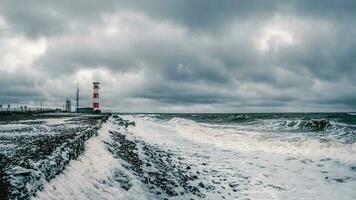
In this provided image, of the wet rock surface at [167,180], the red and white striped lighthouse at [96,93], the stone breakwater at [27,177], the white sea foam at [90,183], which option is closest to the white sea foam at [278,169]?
the wet rock surface at [167,180]

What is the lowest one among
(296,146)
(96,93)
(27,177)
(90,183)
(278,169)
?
(278,169)

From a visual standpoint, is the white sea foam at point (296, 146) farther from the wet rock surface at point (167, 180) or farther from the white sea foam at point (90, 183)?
the white sea foam at point (90, 183)

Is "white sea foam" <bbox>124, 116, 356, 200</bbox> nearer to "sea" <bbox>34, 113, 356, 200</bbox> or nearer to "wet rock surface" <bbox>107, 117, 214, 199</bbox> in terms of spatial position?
"sea" <bbox>34, 113, 356, 200</bbox>

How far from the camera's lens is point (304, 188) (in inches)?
523

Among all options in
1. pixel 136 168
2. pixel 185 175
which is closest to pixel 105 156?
pixel 136 168

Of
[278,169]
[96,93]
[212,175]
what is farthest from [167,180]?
[96,93]

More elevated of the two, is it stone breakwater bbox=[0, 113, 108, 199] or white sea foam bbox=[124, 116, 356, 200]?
stone breakwater bbox=[0, 113, 108, 199]

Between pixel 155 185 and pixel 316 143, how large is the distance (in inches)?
638

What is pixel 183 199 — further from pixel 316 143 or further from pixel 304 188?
pixel 316 143

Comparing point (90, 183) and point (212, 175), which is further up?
point (90, 183)

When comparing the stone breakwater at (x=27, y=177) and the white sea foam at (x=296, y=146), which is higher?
the stone breakwater at (x=27, y=177)

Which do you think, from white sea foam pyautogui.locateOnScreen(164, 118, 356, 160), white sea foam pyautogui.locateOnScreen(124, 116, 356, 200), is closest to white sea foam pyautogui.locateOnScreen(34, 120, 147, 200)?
white sea foam pyautogui.locateOnScreen(124, 116, 356, 200)

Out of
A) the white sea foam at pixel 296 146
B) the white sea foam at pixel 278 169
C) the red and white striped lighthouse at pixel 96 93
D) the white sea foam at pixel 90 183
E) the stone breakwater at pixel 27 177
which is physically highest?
the red and white striped lighthouse at pixel 96 93

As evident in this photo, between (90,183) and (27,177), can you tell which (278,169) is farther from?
(27,177)
